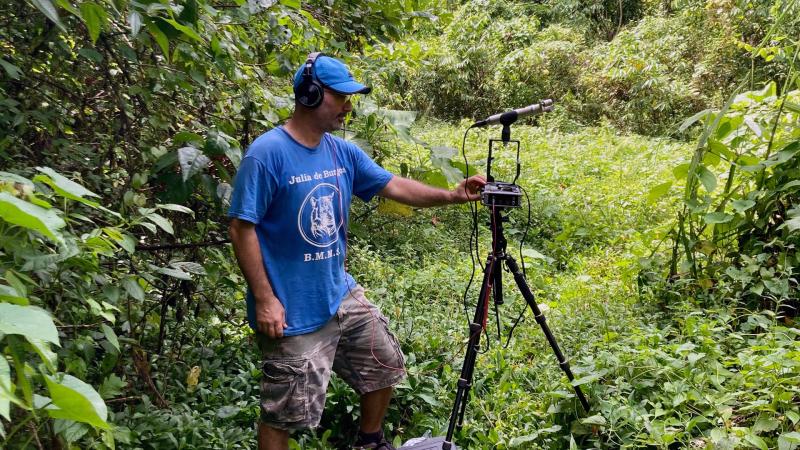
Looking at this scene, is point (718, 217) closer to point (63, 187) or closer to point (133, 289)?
point (133, 289)

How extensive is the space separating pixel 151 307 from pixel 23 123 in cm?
87

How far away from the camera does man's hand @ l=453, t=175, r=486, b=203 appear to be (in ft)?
7.99

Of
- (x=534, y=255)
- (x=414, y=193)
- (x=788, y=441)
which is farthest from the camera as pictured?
(x=534, y=255)

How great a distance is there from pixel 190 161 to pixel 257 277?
0.46 m

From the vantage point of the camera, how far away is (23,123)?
2248 mm

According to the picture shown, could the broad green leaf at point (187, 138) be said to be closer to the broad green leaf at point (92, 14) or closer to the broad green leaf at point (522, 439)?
the broad green leaf at point (92, 14)

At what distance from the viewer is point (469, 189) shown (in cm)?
248

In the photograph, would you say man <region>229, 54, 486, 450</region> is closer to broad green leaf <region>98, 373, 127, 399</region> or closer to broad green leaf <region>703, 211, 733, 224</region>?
broad green leaf <region>98, 373, 127, 399</region>

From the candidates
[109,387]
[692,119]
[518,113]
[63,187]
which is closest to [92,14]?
[63,187]

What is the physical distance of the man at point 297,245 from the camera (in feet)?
6.97

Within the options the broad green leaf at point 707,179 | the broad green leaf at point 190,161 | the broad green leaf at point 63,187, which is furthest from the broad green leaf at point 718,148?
the broad green leaf at point 63,187

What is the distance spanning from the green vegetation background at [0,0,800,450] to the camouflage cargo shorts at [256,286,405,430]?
358 millimetres

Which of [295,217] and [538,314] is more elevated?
[295,217]

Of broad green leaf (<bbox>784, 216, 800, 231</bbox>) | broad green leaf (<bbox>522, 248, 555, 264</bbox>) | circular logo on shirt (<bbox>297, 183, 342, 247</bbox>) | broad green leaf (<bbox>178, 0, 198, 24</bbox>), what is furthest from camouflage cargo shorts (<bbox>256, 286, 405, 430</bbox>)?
broad green leaf (<bbox>522, 248, 555, 264</bbox>)
